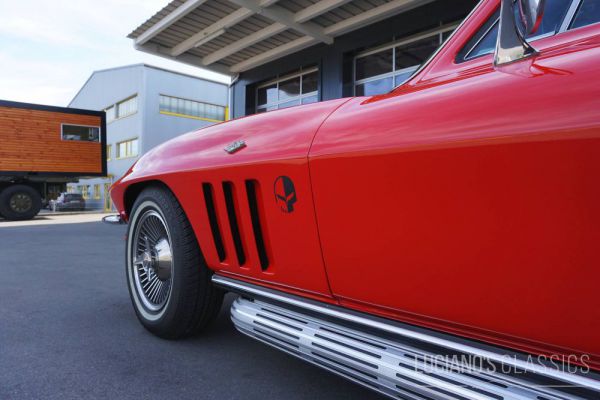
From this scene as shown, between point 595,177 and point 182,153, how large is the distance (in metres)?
1.58

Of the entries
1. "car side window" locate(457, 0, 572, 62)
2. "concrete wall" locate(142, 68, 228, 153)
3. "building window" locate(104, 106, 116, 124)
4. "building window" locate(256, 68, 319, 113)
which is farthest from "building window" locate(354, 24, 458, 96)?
"building window" locate(104, 106, 116, 124)

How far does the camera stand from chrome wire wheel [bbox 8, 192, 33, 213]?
13.3 meters

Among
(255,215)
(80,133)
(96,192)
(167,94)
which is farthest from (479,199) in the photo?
(96,192)

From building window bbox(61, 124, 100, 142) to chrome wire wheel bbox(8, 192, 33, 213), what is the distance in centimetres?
267

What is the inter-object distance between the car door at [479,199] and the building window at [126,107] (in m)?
26.4

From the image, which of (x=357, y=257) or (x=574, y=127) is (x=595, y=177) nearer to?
(x=574, y=127)

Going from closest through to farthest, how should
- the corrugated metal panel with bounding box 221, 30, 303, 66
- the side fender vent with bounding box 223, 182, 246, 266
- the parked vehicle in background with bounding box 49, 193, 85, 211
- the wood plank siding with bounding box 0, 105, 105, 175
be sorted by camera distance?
the side fender vent with bounding box 223, 182, 246, 266
the corrugated metal panel with bounding box 221, 30, 303, 66
the wood plank siding with bounding box 0, 105, 105, 175
the parked vehicle in background with bounding box 49, 193, 85, 211

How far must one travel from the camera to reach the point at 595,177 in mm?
743

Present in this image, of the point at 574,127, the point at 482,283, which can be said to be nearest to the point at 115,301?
the point at 482,283

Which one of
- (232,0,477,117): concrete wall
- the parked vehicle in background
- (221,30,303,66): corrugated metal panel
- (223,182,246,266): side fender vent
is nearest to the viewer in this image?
(223,182,246,266): side fender vent

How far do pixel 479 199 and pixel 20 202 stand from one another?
51.6ft

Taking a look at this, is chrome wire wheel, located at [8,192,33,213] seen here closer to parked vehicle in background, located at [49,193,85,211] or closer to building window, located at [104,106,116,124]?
parked vehicle in background, located at [49,193,85,211]

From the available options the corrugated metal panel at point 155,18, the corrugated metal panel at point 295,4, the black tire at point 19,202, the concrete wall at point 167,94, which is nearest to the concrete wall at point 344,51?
the corrugated metal panel at point 295,4

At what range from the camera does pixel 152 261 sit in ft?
6.84
